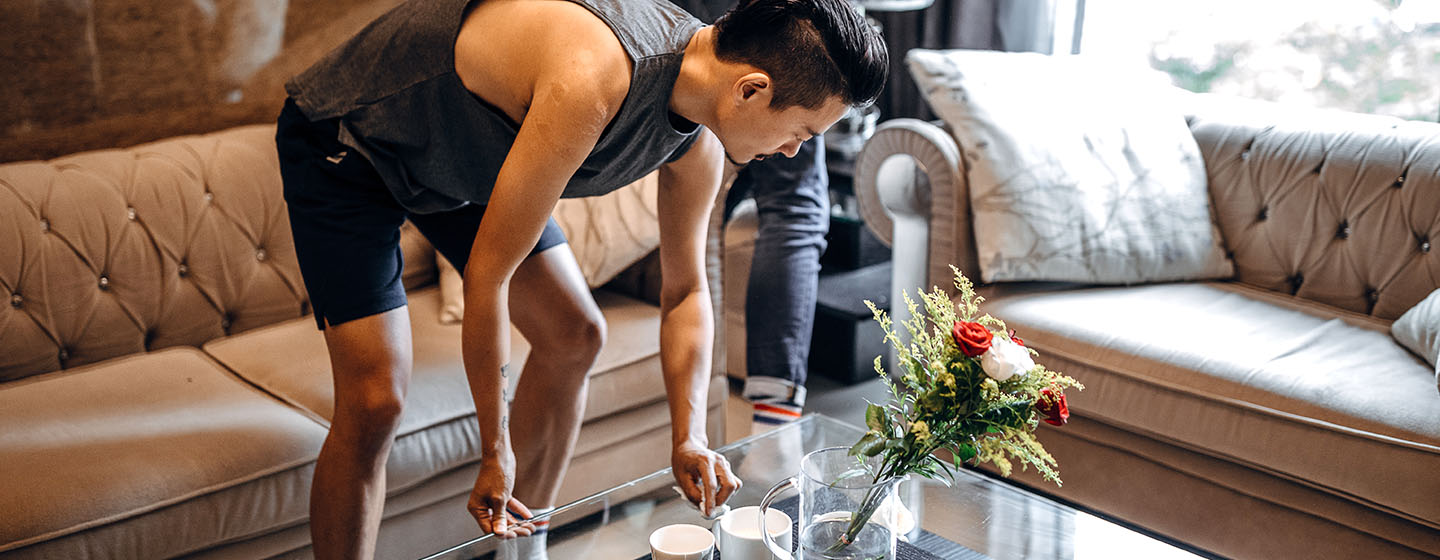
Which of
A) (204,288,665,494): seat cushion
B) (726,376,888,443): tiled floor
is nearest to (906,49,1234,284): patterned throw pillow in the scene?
(726,376,888,443): tiled floor

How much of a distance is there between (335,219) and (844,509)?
817mm

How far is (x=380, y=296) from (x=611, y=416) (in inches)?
23.8

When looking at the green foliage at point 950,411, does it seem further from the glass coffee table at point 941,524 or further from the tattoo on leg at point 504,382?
the tattoo on leg at point 504,382

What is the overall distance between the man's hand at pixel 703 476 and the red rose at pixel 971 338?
43 cm

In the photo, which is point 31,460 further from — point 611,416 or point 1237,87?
point 1237,87

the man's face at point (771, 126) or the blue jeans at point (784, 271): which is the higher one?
the man's face at point (771, 126)

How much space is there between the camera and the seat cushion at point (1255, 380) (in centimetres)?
157

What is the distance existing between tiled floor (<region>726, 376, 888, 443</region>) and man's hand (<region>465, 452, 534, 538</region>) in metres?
1.11

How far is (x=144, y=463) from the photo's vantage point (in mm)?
1493

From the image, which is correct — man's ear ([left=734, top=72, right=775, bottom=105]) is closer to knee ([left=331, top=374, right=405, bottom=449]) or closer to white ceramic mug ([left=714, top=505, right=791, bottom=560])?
white ceramic mug ([left=714, top=505, right=791, bottom=560])

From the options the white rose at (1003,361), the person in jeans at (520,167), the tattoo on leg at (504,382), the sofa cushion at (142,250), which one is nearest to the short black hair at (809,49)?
the person in jeans at (520,167)

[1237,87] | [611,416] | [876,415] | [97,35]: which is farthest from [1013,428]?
[1237,87]

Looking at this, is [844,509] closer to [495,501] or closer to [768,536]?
[768,536]

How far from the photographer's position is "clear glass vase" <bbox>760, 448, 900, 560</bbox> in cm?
110
